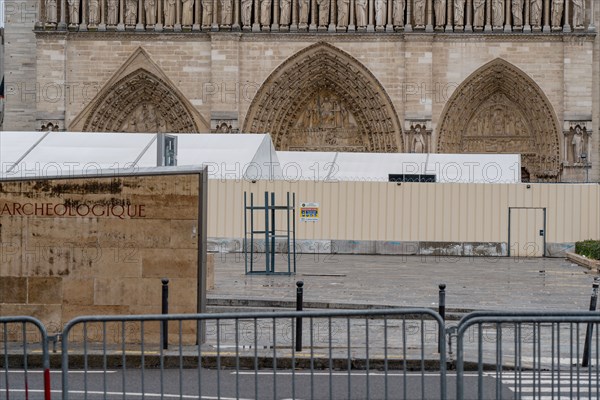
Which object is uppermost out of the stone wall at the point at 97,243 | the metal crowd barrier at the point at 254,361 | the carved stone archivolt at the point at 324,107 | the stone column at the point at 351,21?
the stone column at the point at 351,21

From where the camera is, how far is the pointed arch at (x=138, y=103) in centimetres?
4047

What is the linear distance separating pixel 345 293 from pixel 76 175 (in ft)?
24.2

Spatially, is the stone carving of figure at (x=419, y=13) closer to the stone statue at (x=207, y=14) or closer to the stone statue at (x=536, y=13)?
the stone statue at (x=536, y=13)

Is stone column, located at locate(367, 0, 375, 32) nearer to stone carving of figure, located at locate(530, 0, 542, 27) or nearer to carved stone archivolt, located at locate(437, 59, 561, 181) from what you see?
carved stone archivolt, located at locate(437, 59, 561, 181)

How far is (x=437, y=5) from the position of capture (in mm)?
40094

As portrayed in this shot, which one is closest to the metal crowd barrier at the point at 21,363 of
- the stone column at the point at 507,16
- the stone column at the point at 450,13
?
the stone column at the point at 450,13

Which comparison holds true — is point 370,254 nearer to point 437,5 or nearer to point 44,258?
point 437,5

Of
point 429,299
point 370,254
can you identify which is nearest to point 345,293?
point 429,299

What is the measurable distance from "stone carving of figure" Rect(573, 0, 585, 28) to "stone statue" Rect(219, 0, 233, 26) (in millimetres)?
11844

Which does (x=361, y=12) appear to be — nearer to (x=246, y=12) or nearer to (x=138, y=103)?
(x=246, y=12)

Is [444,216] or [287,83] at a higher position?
[287,83]

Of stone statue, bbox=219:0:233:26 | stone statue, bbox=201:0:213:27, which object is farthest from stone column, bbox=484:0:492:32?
stone statue, bbox=201:0:213:27

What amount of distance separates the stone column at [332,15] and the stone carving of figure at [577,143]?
902 centimetres

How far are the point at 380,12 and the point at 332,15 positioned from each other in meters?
1.68
